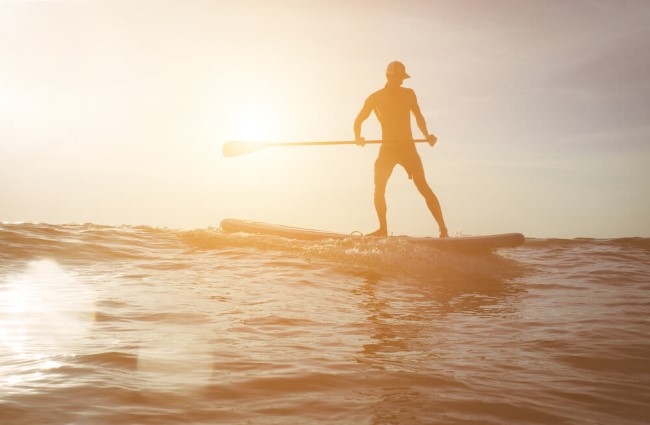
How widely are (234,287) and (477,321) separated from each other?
110 inches

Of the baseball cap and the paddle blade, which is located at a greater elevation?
the baseball cap

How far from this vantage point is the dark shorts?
9.66 meters

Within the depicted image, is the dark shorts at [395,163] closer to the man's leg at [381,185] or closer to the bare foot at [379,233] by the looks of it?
the man's leg at [381,185]

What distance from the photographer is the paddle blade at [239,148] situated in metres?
11.1

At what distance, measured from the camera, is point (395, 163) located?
9773mm

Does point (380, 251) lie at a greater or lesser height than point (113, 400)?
greater

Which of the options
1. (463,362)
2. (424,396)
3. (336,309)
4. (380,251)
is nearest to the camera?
(424,396)

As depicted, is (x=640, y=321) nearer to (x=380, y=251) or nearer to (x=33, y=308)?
(x=380, y=251)

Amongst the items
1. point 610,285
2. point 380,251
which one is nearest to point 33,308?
point 380,251

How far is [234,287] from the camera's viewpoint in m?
6.55

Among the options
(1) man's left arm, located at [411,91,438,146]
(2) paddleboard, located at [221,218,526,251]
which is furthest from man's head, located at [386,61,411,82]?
(2) paddleboard, located at [221,218,526,251]

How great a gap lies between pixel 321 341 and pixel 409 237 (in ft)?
17.7

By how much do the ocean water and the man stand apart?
107 centimetres

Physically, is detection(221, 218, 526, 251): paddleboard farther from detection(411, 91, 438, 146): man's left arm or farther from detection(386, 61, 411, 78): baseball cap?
detection(386, 61, 411, 78): baseball cap
